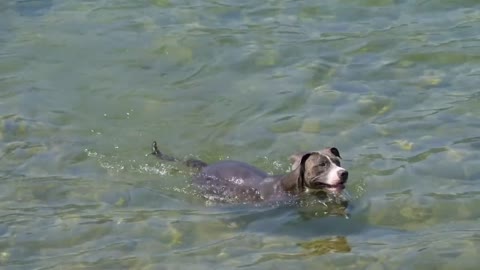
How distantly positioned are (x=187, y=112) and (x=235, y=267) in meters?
4.06

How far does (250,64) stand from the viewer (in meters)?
12.0

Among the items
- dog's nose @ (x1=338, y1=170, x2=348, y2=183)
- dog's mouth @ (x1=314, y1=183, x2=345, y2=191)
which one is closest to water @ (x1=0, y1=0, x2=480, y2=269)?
dog's mouth @ (x1=314, y1=183, x2=345, y2=191)

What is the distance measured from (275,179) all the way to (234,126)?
1.88 m

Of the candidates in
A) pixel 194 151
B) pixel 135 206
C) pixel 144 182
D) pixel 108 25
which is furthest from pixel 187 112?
pixel 108 25

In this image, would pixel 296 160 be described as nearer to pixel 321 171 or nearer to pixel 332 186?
pixel 321 171

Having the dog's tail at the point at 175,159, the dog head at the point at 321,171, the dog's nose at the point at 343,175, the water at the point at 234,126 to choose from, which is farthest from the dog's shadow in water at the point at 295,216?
the dog's tail at the point at 175,159

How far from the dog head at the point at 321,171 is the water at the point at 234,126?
0.23 meters

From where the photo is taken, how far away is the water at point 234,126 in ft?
25.0

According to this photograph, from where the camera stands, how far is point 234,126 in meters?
10.5

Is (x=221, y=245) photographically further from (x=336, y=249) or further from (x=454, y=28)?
(x=454, y=28)

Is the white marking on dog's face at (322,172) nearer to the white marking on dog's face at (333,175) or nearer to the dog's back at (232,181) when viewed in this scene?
the white marking on dog's face at (333,175)

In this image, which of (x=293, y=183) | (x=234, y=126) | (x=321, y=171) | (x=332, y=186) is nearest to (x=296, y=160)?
(x=293, y=183)

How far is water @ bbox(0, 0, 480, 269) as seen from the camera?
25.0 feet

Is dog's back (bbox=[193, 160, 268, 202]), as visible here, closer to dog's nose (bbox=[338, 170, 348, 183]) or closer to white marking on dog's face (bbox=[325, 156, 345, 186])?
white marking on dog's face (bbox=[325, 156, 345, 186])
